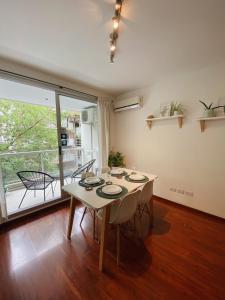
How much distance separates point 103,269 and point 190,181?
1.91 metres

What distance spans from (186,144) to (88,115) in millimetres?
2488

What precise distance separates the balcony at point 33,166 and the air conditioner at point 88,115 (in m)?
0.81

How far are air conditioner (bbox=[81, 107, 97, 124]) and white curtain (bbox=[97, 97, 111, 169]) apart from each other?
0.31 metres

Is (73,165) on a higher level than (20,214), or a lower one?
higher

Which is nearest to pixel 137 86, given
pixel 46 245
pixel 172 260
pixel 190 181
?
pixel 190 181

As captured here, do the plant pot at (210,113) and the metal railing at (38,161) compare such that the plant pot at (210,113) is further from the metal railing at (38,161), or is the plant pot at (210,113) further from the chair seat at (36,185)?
the chair seat at (36,185)

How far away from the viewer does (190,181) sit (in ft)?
8.14

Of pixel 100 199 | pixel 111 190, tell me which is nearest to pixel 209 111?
pixel 111 190

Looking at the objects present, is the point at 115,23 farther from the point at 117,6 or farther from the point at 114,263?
the point at 114,263

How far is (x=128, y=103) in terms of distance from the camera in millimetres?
3266

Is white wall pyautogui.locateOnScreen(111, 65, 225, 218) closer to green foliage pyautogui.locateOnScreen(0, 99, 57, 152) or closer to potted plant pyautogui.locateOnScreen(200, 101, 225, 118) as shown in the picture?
potted plant pyautogui.locateOnScreen(200, 101, 225, 118)

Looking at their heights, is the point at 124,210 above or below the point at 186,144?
below

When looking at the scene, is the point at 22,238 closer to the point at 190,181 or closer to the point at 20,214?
the point at 20,214

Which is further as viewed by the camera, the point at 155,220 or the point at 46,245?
the point at 155,220
